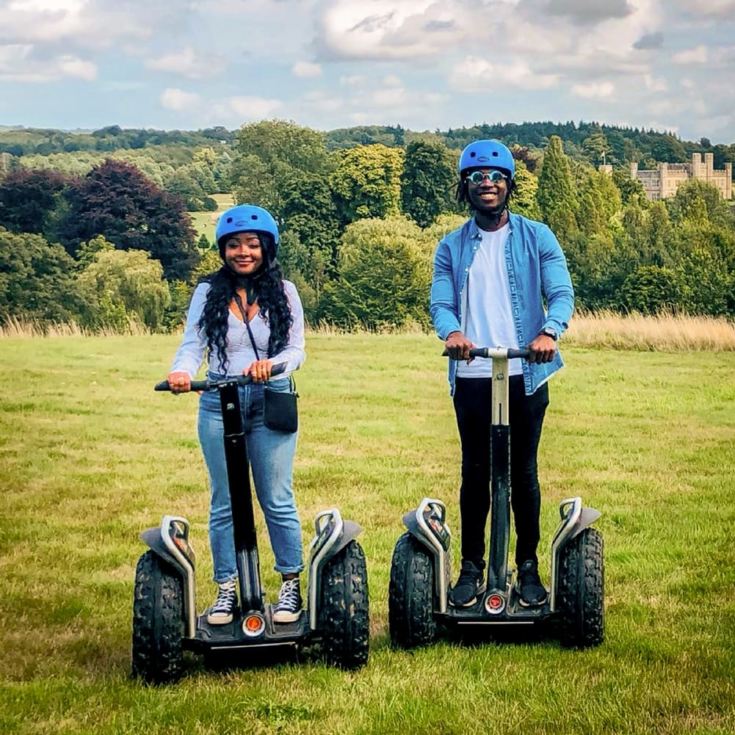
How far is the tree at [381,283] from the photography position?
150ft

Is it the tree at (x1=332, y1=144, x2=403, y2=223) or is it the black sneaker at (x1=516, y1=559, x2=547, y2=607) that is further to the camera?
the tree at (x1=332, y1=144, x2=403, y2=223)

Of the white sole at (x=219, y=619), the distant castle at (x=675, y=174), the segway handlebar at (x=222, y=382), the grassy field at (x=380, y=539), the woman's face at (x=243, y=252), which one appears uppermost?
the distant castle at (x=675, y=174)

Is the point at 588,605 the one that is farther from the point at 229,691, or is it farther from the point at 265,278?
the point at 265,278

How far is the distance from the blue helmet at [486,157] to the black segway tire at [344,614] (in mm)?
1708

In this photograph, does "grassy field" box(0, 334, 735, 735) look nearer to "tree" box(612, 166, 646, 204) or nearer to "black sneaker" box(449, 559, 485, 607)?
"black sneaker" box(449, 559, 485, 607)

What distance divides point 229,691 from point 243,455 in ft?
2.90

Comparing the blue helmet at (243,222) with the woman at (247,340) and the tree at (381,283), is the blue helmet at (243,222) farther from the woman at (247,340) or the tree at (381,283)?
the tree at (381,283)

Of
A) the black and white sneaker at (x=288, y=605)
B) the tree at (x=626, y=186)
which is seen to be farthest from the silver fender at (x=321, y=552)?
the tree at (x=626, y=186)

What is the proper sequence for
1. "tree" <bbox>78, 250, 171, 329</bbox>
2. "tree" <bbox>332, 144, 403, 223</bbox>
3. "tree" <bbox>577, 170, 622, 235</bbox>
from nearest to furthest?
"tree" <bbox>78, 250, 171, 329</bbox>, "tree" <bbox>332, 144, 403, 223</bbox>, "tree" <bbox>577, 170, 622, 235</bbox>

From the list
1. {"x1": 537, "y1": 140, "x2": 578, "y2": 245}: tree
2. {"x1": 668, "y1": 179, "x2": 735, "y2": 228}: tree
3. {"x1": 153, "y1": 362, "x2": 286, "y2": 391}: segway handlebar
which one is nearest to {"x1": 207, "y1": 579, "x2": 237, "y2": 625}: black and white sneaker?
{"x1": 153, "y1": 362, "x2": 286, "y2": 391}: segway handlebar

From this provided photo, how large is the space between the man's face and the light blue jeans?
114 cm

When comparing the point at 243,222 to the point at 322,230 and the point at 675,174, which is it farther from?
the point at 675,174

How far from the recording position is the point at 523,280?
4.91 meters

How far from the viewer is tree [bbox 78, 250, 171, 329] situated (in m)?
36.4
